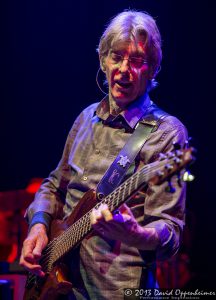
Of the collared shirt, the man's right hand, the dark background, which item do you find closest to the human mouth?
the collared shirt

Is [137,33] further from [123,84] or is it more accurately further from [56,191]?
[56,191]

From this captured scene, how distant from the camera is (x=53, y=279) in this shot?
2713 millimetres

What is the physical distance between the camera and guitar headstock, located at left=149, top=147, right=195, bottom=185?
6.59 feet

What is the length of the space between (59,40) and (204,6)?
1.49m

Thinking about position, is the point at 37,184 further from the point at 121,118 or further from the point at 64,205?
the point at 121,118

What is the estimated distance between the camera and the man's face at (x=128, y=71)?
9.19 ft

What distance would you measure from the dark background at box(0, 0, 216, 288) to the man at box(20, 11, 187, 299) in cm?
189

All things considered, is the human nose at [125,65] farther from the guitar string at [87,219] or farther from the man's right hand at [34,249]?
the man's right hand at [34,249]

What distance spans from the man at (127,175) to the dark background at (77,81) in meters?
1.89

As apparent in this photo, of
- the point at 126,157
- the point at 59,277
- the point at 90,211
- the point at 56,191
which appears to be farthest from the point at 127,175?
the point at 56,191

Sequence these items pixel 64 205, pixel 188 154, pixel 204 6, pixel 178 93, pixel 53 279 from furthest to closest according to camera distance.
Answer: pixel 178 93 → pixel 204 6 → pixel 64 205 → pixel 53 279 → pixel 188 154

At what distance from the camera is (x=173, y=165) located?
2055 millimetres

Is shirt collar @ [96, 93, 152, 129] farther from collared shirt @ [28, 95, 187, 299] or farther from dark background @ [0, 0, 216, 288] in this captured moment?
dark background @ [0, 0, 216, 288]

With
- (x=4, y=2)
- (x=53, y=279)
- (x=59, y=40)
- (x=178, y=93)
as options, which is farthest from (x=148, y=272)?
(x=4, y=2)
